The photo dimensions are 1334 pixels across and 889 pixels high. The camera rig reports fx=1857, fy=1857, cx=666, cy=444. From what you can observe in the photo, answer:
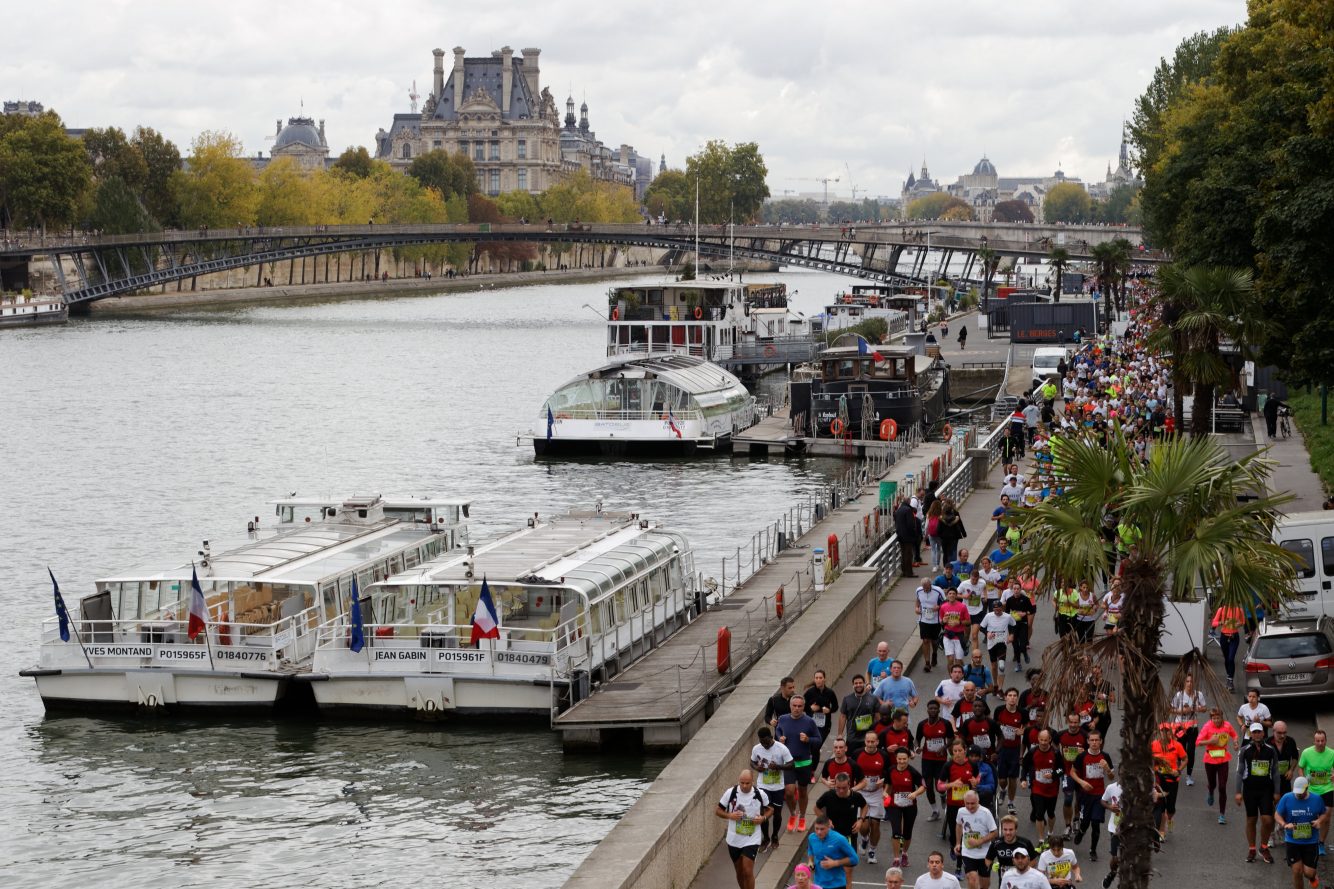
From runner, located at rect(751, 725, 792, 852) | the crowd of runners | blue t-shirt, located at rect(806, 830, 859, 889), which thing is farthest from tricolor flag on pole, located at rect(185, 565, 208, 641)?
blue t-shirt, located at rect(806, 830, 859, 889)

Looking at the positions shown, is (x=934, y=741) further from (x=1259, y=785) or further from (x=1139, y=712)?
(x=1139, y=712)

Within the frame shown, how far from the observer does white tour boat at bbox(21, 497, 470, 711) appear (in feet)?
94.9

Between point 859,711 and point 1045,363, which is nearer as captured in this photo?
point 859,711

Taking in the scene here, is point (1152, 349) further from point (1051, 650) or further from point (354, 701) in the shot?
point (1051, 650)

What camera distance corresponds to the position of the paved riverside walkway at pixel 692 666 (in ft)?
84.2

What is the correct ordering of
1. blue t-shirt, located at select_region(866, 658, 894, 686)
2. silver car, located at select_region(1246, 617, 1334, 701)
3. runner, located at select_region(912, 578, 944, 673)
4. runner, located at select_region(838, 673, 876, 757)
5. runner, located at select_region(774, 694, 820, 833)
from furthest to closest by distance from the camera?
runner, located at select_region(912, 578, 944, 673) < silver car, located at select_region(1246, 617, 1334, 701) < blue t-shirt, located at select_region(866, 658, 894, 686) < runner, located at select_region(838, 673, 876, 757) < runner, located at select_region(774, 694, 820, 833)

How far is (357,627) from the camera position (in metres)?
28.0

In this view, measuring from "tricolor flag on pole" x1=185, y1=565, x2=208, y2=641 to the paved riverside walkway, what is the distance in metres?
6.07

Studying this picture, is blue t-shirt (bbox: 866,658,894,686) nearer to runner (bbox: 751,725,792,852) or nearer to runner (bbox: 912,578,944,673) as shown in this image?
runner (bbox: 751,725,792,852)

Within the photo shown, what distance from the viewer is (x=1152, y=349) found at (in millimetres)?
39594

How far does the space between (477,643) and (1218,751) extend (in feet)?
40.9

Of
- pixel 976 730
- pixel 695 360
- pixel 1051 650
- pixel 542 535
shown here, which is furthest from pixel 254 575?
pixel 695 360

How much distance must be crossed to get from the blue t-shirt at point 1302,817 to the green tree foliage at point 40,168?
479 ft

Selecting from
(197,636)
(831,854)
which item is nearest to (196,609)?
(197,636)
